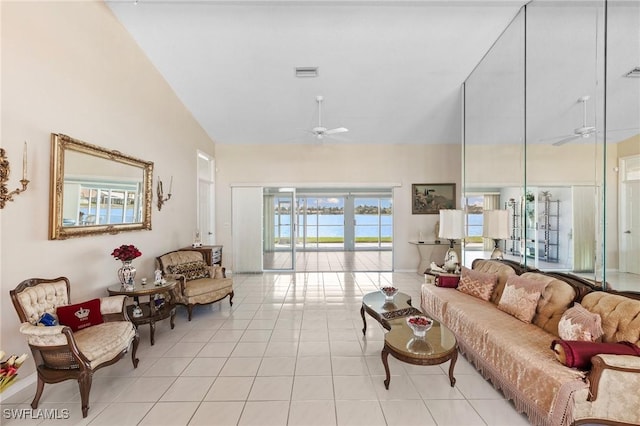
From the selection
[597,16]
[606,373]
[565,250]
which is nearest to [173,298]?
[606,373]

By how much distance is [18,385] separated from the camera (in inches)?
99.1

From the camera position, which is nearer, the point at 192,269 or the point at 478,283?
the point at 478,283

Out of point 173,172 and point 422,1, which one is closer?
point 422,1

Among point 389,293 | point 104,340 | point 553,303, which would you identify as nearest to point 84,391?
point 104,340

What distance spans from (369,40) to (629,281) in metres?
4.11

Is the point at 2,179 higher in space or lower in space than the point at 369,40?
lower

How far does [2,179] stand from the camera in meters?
2.40

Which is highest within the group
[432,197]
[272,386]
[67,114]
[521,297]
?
[67,114]

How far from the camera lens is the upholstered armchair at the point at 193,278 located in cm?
420

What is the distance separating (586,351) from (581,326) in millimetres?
311

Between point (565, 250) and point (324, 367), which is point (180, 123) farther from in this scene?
point (565, 250)

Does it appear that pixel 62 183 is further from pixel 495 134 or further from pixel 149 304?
pixel 495 134

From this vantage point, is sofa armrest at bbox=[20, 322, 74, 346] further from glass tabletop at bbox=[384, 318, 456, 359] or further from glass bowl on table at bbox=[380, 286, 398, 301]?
glass bowl on table at bbox=[380, 286, 398, 301]

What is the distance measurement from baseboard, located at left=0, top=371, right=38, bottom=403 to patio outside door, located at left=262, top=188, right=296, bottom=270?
5031mm
